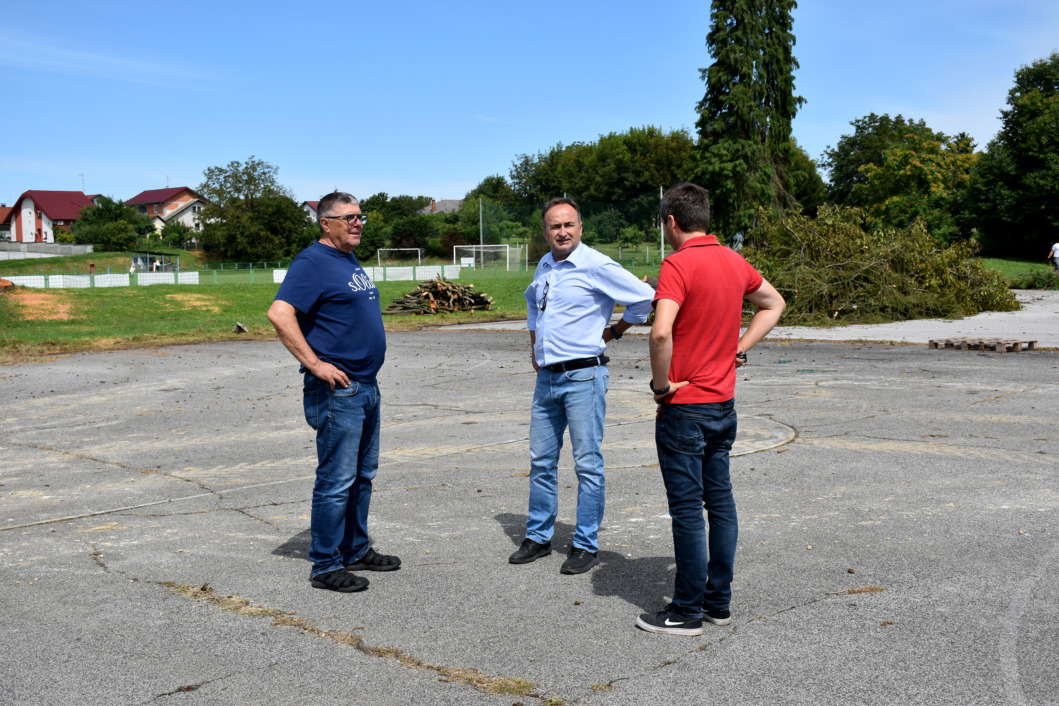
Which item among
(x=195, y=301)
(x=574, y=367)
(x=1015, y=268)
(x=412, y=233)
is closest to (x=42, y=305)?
(x=195, y=301)

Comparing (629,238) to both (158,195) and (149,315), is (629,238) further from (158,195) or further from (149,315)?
(158,195)

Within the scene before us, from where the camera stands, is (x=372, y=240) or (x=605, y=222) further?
(x=372, y=240)

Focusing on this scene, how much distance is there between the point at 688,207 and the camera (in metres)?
3.95

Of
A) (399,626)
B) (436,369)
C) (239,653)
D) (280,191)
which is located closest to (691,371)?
(399,626)

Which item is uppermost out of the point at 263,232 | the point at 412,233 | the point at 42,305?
the point at 263,232

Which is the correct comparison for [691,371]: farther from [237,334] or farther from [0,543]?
[237,334]

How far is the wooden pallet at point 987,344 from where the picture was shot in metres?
15.2

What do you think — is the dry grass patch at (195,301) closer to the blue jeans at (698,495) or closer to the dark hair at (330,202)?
the dark hair at (330,202)

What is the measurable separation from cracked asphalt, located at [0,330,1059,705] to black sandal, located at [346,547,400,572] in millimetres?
76

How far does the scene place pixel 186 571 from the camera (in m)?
4.82

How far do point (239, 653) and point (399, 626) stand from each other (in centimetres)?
68

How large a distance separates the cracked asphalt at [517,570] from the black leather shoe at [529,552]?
5 cm

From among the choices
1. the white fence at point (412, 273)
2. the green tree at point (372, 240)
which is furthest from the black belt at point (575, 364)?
the green tree at point (372, 240)

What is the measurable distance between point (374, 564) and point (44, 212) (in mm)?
140026
